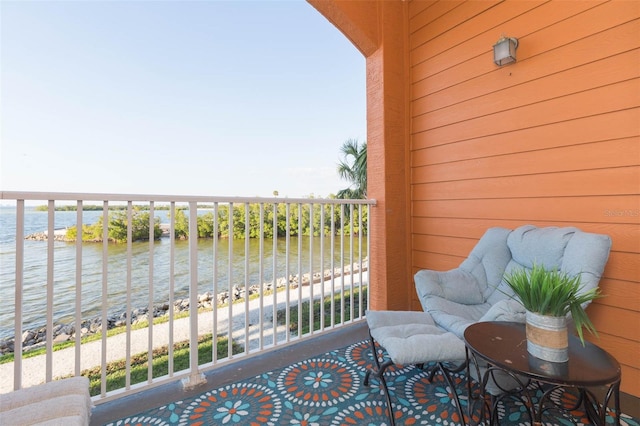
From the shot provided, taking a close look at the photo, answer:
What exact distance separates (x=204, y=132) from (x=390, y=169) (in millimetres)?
9934

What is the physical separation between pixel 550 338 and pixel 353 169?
6953mm

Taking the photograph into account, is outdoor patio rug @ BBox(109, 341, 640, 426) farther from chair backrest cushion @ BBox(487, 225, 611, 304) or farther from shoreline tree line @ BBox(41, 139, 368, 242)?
shoreline tree line @ BBox(41, 139, 368, 242)

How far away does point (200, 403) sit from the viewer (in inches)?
64.9

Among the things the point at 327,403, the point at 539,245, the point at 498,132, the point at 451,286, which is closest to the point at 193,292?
the point at 327,403

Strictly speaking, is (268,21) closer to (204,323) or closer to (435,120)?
(435,120)

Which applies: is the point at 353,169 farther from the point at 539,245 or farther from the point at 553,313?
the point at 553,313

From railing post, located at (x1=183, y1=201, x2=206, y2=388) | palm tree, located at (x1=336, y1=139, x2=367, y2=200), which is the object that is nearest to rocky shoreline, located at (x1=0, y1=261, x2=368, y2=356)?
railing post, located at (x1=183, y1=201, x2=206, y2=388)

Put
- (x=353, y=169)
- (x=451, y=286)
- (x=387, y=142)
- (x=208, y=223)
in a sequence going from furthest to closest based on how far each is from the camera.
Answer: (x=353, y=169), (x=387, y=142), (x=208, y=223), (x=451, y=286)

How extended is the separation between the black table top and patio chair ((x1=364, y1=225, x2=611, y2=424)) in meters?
0.16

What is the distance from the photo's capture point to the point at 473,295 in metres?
1.97

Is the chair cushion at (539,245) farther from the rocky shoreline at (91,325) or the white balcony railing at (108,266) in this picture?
the rocky shoreline at (91,325)

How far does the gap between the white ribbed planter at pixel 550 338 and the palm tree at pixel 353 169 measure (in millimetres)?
6380

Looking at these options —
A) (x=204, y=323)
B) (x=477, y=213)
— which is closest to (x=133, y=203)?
(x=477, y=213)

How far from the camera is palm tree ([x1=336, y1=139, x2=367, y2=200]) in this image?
293 inches
